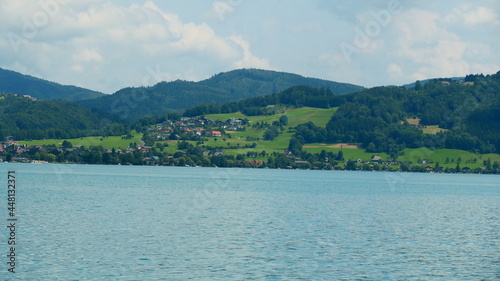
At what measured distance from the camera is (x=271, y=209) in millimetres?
78562

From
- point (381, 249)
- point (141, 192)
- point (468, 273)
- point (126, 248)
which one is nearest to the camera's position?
point (468, 273)

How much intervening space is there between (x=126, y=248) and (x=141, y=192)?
60632 millimetres

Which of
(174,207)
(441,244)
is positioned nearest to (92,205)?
(174,207)

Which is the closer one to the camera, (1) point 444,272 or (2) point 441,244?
(1) point 444,272

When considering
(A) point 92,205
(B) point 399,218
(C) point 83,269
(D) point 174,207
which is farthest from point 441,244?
(A) point 92,205

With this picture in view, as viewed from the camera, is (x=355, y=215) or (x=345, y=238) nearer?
(x=345, y=238)

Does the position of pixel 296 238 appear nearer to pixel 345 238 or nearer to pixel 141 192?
pixel 345 238

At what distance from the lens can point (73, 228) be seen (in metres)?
54.6

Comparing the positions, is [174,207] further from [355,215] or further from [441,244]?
[441,244]

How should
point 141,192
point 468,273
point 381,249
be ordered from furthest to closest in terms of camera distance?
point 141,192, point 381,249, point 468,273

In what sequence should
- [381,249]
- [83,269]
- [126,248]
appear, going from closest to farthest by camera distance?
[83,269] → [126,248] → [381,249]

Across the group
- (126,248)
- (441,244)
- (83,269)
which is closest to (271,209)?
(441,244)

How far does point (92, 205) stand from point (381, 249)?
4075 centimetres

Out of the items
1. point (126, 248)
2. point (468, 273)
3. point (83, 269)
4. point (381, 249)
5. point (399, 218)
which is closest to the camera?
point (83, 269)
